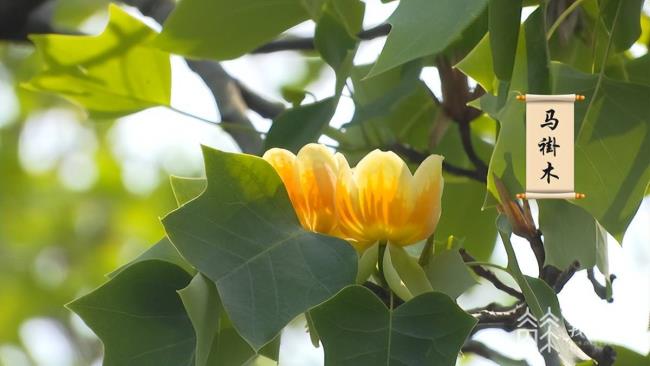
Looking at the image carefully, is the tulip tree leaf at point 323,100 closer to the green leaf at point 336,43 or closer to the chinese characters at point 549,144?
the green leaf at point 336,43

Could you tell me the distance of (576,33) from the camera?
105 centimetres

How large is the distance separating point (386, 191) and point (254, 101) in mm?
687

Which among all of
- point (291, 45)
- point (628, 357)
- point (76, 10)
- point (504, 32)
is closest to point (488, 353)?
point (628, 357)

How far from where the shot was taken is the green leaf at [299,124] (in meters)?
1.01

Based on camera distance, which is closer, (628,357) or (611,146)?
(611,146)

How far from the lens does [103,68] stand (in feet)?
4.10

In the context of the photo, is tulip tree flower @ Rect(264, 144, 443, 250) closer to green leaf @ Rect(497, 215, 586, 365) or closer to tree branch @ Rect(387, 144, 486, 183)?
green leaf @ Rect(497, 215, 586, 365)

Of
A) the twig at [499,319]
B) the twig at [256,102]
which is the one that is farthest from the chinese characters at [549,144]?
the twig at [256,102]

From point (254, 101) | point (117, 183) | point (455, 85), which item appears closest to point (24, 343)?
point (117, 183)

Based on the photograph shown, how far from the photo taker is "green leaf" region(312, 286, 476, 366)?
74 centimetres

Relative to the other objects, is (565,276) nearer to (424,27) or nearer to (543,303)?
(543,303)

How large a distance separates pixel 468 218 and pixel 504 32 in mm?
353

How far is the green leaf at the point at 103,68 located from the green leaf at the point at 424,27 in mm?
474

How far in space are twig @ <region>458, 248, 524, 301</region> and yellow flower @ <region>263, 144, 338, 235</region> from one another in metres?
0.12
